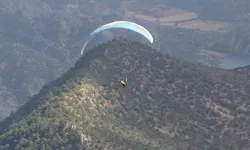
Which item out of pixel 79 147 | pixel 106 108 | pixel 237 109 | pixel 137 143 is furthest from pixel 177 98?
pixel 79 147

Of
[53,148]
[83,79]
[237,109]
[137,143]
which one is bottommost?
[53,148]

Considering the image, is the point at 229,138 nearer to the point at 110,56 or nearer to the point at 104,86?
the point at 104,86

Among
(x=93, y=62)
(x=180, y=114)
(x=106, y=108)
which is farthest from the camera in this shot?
(x=93, y=62)

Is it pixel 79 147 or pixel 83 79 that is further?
pixel 83 79

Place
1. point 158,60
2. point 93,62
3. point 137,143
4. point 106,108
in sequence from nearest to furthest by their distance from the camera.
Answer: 1. point 137,143
2. point 106,108
3. point 93,62
4. point 158,60

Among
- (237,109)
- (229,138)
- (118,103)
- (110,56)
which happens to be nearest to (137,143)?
(118,103)

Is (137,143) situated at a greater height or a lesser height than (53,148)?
greater
